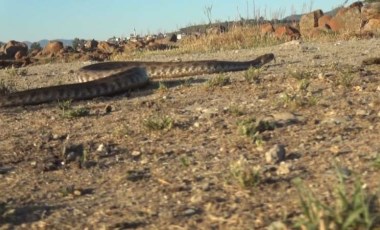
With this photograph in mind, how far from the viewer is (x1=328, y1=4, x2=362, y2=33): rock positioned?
25.2 meters

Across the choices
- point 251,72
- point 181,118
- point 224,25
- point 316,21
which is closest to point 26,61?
point 224,25

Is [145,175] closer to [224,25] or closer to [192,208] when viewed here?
[192,208]

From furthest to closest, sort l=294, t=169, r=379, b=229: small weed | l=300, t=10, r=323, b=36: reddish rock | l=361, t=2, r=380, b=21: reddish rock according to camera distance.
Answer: l=300, t=10, r=323, b=36: reddish rock → l=361, t=2, r=380, b=21: reddish rock → l=294, t=169, r=379, b=229: small weed

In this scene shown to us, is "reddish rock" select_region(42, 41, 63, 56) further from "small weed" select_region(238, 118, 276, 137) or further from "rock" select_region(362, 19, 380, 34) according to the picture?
"small weed" select_region(238, 118, 276, 137)

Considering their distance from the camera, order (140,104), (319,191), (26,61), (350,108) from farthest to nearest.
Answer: (26,61)
(140,104)
(350,108)
(319,191)

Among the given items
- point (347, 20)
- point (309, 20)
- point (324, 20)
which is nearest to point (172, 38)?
point (309, 20)

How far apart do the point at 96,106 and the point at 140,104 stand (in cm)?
57

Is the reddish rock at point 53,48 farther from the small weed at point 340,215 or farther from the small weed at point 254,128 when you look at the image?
the small weed at point 340,215

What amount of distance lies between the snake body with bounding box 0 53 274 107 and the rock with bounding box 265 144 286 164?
164 inches

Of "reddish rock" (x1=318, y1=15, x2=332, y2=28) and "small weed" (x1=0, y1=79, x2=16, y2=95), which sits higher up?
"reddish rock" (x1=318, y1=15, x2=332, y2=28)

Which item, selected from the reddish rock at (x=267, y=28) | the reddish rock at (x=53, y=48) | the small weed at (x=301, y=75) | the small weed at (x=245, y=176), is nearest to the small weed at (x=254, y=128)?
the small weed at (x=245, y=176)

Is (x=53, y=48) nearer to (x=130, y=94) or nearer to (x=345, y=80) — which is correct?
(x=130, y=94)

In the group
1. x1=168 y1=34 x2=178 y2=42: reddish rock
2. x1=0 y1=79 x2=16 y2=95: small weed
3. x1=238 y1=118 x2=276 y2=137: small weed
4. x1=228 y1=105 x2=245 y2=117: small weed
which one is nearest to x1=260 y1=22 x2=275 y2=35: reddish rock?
x1=168 y1=34 x2=178 y2=42: reddish rock

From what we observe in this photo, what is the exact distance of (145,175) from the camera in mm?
4219
